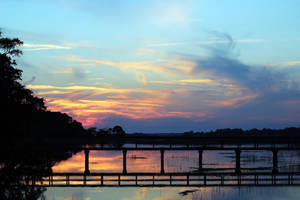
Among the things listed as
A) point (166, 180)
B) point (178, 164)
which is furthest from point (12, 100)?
point (178, 164)

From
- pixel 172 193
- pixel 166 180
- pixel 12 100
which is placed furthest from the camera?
pixel 172 193

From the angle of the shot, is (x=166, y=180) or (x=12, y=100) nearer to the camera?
(x=12, y=100)

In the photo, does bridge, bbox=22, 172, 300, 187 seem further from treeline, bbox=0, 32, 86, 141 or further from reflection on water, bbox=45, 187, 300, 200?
treeline, bbox=0, 32, 86, 141

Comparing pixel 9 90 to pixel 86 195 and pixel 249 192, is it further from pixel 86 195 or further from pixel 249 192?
pixel 249 192

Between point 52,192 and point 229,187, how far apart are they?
17424 millimetres

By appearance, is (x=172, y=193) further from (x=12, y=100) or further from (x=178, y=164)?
(x=178, y=164)

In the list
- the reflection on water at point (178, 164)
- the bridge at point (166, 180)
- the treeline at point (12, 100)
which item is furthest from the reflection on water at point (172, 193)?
the reflection on water at point (178, 164)

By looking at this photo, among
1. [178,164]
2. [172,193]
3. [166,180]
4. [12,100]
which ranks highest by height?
[12,100]

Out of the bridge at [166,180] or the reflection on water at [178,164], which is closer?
the bridge at [166,180]

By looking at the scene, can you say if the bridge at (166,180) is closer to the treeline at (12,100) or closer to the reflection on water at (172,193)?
the reflection on water at (172,193)

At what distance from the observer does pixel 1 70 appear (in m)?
27.0

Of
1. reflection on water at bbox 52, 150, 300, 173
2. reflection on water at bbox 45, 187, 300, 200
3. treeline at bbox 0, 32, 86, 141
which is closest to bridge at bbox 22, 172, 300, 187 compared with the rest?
reflection on water at bbox 45, 187, 300, 200

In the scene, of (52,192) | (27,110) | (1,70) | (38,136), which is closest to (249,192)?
(52,192)

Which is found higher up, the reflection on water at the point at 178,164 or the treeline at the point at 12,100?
the treeline at the point at 12,100
